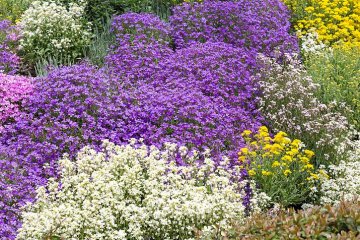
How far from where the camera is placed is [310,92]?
8352 mm

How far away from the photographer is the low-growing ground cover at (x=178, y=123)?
5.41 meters

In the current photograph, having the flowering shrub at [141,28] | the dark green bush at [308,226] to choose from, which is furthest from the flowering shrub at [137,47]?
the dark green bush at [308,226]

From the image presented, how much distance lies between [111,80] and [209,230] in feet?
10.7

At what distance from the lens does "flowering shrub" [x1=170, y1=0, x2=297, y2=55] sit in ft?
31.1

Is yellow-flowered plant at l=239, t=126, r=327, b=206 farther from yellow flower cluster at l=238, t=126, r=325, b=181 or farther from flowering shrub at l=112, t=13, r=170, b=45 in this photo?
flowering shrub at l=112, t=13, r=170, b=45

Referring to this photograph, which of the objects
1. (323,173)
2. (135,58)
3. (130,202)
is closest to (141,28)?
(135,58)

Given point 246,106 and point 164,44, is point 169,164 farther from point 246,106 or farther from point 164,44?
point 164,44

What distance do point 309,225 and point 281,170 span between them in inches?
101

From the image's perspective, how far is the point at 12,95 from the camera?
766cm

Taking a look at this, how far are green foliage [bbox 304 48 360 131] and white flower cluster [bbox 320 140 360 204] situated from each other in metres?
1.30

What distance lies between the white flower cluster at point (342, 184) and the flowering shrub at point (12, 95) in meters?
3.53

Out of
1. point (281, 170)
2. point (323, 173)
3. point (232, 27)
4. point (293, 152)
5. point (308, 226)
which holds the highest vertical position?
point (308, 226)

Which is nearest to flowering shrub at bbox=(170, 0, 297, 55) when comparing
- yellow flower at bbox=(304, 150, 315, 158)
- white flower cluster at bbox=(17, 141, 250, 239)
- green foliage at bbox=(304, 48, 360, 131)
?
green foliage at bbox=(304, 48, 360, 131)

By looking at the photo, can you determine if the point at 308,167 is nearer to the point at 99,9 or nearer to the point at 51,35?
the point at 51,35
